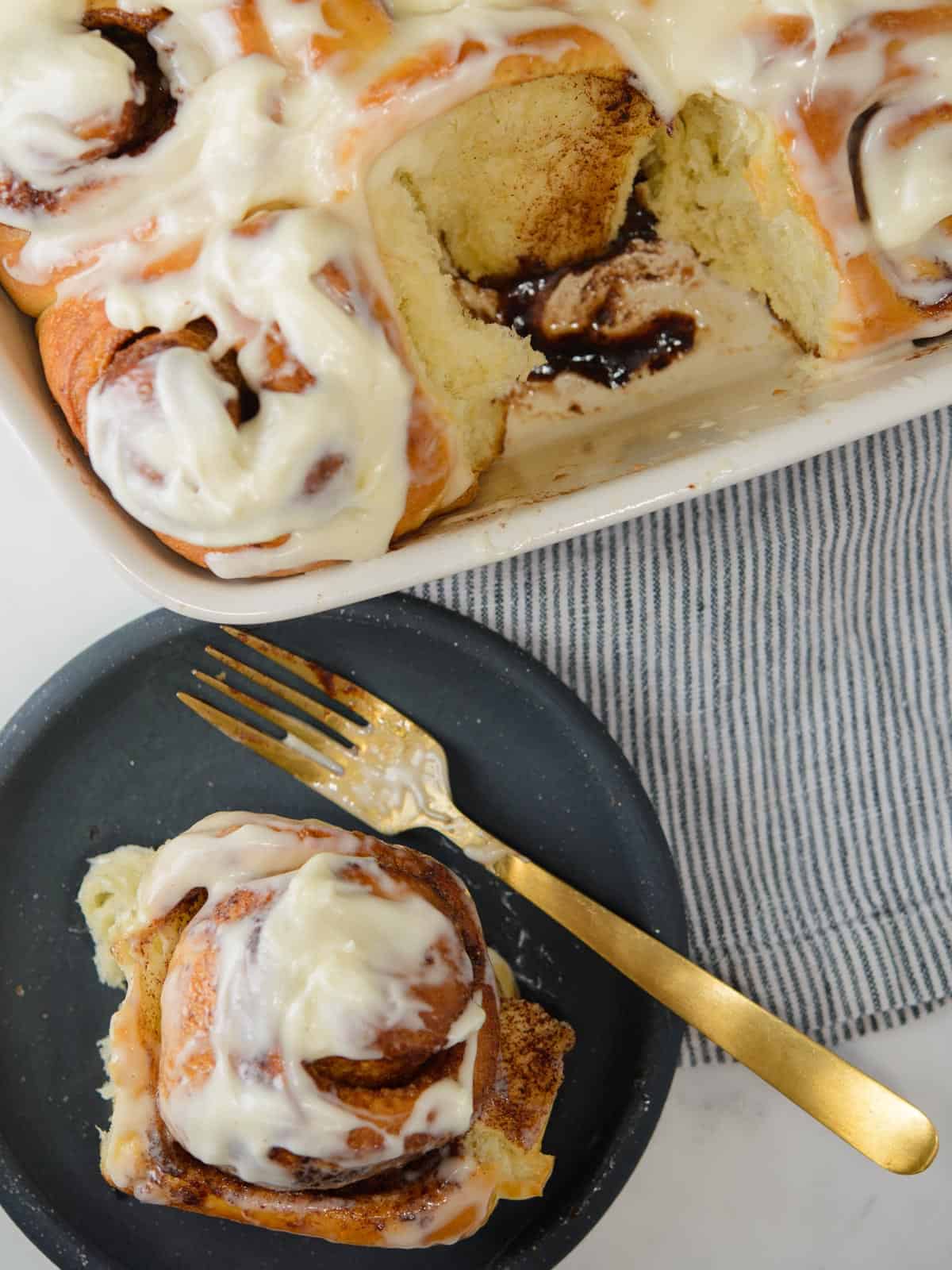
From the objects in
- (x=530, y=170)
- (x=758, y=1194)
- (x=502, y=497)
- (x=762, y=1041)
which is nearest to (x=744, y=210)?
(x=530, y=170)

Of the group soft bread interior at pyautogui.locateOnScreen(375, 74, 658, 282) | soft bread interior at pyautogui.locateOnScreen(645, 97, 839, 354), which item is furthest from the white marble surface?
soft bread interior at pyautogui.locateOnScreen(645, 97, 839, 354)

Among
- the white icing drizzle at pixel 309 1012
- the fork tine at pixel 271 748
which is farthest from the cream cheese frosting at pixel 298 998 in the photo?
the fork tine at pixel 271 748

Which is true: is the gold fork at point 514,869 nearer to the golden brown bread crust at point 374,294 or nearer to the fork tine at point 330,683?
the fork tine at point 330,683

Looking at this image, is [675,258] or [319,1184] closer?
[319,1184]

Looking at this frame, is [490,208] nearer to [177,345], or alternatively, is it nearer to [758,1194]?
[177,345]

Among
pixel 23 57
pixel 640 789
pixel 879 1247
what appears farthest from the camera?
pixel 879 1247

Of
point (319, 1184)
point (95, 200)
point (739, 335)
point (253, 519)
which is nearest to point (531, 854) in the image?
point (319, 1184)

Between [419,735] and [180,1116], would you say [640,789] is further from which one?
[180,1116]
